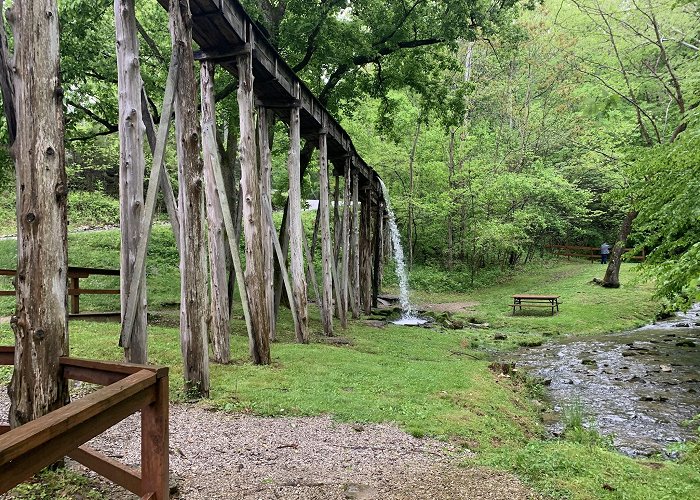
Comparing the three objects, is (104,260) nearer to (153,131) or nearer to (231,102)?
(231,102)

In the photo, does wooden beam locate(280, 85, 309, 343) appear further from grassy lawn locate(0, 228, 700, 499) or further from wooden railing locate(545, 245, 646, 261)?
wooden railing locate(545, 245, 646, 261)

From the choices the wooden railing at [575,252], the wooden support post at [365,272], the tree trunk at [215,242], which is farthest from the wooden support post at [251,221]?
the wooden railing at [575,252]

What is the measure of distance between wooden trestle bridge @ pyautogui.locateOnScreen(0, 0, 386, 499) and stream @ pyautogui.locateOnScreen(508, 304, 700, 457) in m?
4.64

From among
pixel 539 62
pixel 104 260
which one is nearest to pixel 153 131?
pixel 104 260

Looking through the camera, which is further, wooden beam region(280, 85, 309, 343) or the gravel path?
wooden beam region(280, 85, 309, 343)

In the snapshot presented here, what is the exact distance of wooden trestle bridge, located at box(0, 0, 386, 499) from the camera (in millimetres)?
2188

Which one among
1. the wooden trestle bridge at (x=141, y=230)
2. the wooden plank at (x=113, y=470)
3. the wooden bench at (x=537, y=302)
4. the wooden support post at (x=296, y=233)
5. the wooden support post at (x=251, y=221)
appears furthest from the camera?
the wooden bench at (x=537, y=302)

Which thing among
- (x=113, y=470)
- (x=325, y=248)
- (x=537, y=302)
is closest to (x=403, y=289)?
(x=537, y=302)

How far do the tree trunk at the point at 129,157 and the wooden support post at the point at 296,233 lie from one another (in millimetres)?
4204

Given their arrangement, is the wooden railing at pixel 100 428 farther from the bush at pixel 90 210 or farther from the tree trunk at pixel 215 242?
the bush at pixel 90 210

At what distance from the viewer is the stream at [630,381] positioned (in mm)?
6230

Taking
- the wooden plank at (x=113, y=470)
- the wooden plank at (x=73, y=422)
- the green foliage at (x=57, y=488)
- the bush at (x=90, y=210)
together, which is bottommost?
the green foliage at (x=57, y=488)

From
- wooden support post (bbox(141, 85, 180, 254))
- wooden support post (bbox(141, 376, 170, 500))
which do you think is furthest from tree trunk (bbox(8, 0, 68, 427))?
wooden support post (bbox(141, 85, 180, 254))

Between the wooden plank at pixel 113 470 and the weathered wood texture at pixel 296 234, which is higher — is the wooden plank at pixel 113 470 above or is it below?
below
